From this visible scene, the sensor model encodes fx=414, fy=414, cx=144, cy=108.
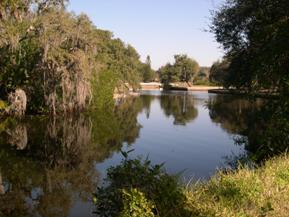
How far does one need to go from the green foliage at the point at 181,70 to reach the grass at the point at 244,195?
115 metres

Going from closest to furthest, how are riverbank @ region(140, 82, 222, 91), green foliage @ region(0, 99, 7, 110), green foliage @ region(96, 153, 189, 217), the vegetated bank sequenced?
the vegetated bank < green foliage @ region(96, 153, 189, 217) < green foliage @ region(0, 99, 7, 110) < riverbank @ region(140, 82, 222, 91)

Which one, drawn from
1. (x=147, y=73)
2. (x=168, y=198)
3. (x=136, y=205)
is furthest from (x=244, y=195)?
(x=147, y=73)

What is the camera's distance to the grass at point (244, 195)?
21.4 ft

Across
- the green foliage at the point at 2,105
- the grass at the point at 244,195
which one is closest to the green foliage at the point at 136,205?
the grass at the point at 244,195

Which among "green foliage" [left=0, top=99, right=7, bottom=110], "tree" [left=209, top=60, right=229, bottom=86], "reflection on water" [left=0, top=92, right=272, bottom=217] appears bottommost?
"reflection on water" [left=0, top=92, right=272, bottom=217]

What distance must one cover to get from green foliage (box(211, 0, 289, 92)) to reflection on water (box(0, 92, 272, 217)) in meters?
1.78

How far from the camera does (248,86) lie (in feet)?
51.5

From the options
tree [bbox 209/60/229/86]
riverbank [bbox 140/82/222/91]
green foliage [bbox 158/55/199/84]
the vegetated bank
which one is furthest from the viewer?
green foliage [bbox 158/55/199/84]

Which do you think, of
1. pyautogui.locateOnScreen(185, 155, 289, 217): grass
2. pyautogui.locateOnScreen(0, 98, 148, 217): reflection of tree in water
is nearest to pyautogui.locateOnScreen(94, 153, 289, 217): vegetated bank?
pyautogui.locateOnScreen(185, 155, 289, 217): grass

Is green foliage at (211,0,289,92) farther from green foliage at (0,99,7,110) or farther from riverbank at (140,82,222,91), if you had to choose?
riverbank at (140,82,222,91)

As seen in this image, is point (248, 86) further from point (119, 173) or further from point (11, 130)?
point (11, 130)

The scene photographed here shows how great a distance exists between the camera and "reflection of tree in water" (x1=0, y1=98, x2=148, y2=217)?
12438mm

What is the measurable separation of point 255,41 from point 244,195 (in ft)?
27.3

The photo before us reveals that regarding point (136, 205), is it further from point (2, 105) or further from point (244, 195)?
point (2, 105)
